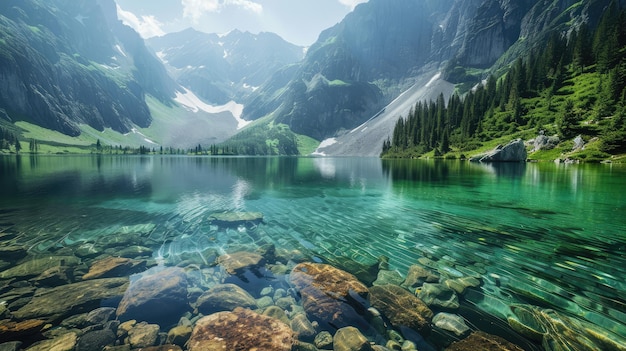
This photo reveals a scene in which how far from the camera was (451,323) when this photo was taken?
9.31 meters

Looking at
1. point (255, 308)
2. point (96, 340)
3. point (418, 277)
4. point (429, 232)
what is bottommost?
point (255, 308)

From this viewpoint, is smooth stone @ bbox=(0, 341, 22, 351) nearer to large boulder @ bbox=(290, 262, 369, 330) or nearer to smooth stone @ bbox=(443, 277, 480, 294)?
large boulder @ bbox=(290, 262, 369, 330)

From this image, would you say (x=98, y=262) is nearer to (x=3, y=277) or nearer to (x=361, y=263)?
(x=3, y=277)

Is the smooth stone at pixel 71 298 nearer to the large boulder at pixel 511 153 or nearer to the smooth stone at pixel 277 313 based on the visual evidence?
the smooth stone at pixel 277 313

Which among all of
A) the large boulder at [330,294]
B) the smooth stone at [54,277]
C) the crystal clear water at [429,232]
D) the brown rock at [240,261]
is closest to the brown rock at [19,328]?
the smooth stone at [54,277]

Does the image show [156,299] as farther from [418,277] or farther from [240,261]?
[418,277]

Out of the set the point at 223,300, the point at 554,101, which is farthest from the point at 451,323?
the point at 554,101

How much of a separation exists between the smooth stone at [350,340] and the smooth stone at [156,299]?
6090 millimetres

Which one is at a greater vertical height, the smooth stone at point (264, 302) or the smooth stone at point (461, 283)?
the smooth stone at point (461, 283)

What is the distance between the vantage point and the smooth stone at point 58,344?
7.89 metres

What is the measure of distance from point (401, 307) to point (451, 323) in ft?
5.66

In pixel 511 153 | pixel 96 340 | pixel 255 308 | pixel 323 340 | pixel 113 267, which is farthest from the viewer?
pixel 511 153

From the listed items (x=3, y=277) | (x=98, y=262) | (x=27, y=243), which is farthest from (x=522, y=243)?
(x=27, y=243)

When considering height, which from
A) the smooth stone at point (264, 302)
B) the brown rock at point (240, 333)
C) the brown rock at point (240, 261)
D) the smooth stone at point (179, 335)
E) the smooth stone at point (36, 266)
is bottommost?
the smooth stone at point (264, 302)
